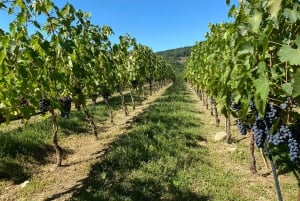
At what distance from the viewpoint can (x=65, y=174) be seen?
10.2 m

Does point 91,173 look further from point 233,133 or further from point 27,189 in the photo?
point 233,133

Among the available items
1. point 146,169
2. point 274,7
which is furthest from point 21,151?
point 274,7

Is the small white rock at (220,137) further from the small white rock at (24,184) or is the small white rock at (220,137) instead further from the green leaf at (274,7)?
the green leaf at (274,7)

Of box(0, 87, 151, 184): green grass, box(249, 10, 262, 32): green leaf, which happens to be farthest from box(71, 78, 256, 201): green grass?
box(249, 10, 262, 32): green leaf

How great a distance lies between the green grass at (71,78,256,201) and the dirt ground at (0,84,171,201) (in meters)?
0.46

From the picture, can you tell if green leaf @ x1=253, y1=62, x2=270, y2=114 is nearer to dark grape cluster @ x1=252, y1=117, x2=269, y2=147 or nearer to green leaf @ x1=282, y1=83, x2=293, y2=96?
green leaf @ x1=282, y1=83, x2=293, y2=96

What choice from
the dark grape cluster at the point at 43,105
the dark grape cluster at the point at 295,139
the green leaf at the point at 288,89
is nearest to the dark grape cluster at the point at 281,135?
the dark grape cluster at the point at 295,139

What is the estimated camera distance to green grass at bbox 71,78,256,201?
804 cm

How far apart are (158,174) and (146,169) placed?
0.50 metres

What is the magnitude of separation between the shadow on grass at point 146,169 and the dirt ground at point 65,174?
0.26m

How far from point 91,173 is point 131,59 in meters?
16.5

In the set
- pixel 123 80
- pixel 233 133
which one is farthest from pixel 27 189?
pixel 123 80

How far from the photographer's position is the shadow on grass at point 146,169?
26.5 ft

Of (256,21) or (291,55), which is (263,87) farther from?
(256,21)
